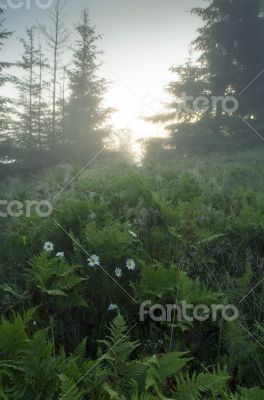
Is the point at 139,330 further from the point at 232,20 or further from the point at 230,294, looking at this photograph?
the point at 232,20

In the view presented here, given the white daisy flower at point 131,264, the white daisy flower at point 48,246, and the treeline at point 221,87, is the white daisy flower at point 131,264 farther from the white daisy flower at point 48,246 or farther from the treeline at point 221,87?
the treeline at point 221,87

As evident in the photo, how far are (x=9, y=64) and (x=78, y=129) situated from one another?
23.8 feet

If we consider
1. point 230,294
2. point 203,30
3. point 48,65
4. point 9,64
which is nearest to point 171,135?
point 203,30

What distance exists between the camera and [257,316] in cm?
318

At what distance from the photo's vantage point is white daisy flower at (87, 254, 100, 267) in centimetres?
349

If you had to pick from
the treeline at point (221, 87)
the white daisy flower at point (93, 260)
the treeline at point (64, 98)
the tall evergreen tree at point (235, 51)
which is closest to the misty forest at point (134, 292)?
the white daisy flower at point (93, 260)

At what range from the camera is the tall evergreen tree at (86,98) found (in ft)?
80.1

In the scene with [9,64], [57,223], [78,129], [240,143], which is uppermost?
[9,64]

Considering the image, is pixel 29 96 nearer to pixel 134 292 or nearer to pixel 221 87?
pixel 221 87

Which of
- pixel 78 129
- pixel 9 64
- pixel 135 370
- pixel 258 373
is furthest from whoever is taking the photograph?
pixel 78 129

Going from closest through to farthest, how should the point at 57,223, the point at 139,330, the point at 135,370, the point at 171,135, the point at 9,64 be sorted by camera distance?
the point at 135,370, the point at 139,330, the point at 57,223, the point at 9,64, the point at 171,135

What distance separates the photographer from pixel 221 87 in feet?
61.3

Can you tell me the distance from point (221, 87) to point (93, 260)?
56.5ft

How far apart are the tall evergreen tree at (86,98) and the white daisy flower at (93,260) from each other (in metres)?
21.1
